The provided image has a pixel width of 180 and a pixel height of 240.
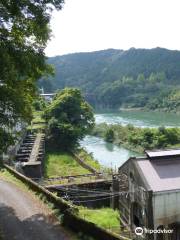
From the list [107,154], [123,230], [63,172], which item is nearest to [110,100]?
[107,154]

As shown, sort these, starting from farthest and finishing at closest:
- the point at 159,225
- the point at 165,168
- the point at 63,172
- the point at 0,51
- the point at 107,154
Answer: the point at 107,154, the point at 63,172, the point at 165,168, the point at 159,225, the point at 0,51

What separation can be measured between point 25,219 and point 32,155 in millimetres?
20204

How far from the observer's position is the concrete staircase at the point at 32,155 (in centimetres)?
3111

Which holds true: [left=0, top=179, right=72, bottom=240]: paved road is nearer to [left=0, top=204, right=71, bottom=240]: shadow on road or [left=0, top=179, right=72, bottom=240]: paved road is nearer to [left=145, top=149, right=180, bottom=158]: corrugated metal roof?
[left=0, top=204, right=71, bottom=240]: shadow on road

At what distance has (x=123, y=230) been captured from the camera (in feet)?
68.2

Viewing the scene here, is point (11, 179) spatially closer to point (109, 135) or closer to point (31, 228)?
point (31, 228)

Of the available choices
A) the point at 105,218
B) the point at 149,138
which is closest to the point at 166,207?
the point at 105,218

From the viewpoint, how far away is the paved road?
15023 millimetres

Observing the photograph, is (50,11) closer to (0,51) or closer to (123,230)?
(0,51)

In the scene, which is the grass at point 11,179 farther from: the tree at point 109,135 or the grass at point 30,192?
the tree at point 109,135

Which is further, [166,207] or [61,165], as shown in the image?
[61,165]

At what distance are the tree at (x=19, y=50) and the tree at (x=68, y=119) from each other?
33.3m

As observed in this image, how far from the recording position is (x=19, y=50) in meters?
14.5

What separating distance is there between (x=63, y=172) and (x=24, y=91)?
22.2m
